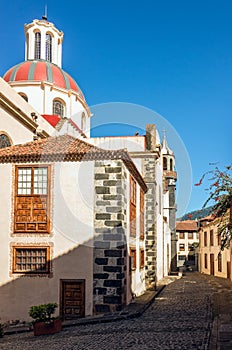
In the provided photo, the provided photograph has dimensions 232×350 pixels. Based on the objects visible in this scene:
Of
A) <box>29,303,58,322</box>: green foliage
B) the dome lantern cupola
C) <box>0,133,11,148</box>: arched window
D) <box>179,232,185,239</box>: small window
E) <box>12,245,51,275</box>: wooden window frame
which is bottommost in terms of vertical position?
<box>29,303,58,322</box>: green foliage

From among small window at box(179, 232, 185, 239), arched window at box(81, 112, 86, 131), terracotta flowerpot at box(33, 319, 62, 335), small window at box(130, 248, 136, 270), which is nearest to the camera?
terracotta flowerpot at box(33, 319, 62, 335)

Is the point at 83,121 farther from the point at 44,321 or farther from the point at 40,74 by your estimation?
Answer: the point at 44,321

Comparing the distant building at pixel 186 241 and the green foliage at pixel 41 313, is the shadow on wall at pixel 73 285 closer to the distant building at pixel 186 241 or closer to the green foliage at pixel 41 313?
the green foliage at pixel 41 313

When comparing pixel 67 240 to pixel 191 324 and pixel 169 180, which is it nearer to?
pixel 191 324

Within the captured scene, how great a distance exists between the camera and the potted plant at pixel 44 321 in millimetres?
11891

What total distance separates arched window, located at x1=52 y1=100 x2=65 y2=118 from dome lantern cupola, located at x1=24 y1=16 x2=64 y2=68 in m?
4.73

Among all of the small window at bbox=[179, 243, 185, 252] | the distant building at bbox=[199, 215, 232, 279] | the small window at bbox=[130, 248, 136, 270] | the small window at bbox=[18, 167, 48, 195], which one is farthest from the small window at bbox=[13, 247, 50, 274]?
the small window at bbox=[179, 243, 185, 252]

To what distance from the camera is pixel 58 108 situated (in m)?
29.4

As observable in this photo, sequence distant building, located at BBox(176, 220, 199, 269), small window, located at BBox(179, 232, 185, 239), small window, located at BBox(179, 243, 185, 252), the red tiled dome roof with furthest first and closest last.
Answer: small window, located at BBox(179, 232, 185, 239) → small window, located at BBox(179, 243, 185, 252) → distant building, located at BBox(176, 220, 199, 269) → the red tiled dome roof

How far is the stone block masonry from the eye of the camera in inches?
540

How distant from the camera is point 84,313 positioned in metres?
13.6

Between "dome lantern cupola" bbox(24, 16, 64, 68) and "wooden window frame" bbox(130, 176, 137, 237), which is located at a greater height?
"dome lantern cupola" bbox(24, 16, 64, 68)

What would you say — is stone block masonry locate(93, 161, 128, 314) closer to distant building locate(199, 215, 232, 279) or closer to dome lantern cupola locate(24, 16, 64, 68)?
dome lantern cupola locate(24, 16, 64, 68)

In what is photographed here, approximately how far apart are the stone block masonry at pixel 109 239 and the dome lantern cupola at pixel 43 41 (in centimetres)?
2052
